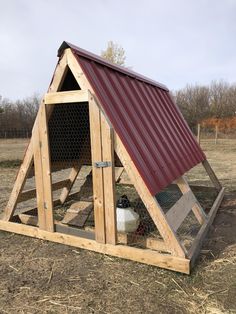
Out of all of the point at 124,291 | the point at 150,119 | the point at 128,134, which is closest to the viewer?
the point at 124,291

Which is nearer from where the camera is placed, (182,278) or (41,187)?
(182,278)

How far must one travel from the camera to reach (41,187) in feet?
12.7

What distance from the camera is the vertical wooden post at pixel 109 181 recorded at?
3258mm

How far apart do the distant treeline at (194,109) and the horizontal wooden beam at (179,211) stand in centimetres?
2816

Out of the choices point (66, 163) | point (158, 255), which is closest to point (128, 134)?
point (158, 255)

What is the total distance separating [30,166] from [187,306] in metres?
2.61

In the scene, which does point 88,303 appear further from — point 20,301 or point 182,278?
point 182,278

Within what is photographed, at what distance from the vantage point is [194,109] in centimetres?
3653

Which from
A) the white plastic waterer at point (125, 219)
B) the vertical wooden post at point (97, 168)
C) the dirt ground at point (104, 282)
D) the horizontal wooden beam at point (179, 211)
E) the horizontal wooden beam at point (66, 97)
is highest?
the horizontal wooden beam at point (66, 97)

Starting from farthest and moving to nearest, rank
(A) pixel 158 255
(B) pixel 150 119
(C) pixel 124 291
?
1. (B) pixel 150 119
2. (A) pixel 158 255
3. (C) pixel 124 291

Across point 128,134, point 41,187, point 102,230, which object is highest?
point 128,134

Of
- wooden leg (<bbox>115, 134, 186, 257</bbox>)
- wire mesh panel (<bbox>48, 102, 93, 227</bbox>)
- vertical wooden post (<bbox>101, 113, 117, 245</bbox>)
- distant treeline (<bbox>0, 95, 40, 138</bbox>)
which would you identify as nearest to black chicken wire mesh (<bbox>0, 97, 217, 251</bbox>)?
wire mesh panel (<bbox>48, 102, 93, 227</bbox>)

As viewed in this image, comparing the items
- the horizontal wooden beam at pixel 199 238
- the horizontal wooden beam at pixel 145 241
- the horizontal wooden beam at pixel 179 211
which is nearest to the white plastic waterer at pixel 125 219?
the horizontal wooden beam at pixel 145 241

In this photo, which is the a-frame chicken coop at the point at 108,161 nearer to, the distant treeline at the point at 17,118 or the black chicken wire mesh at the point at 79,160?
the black chicken wire mesh at the point at 79,160
